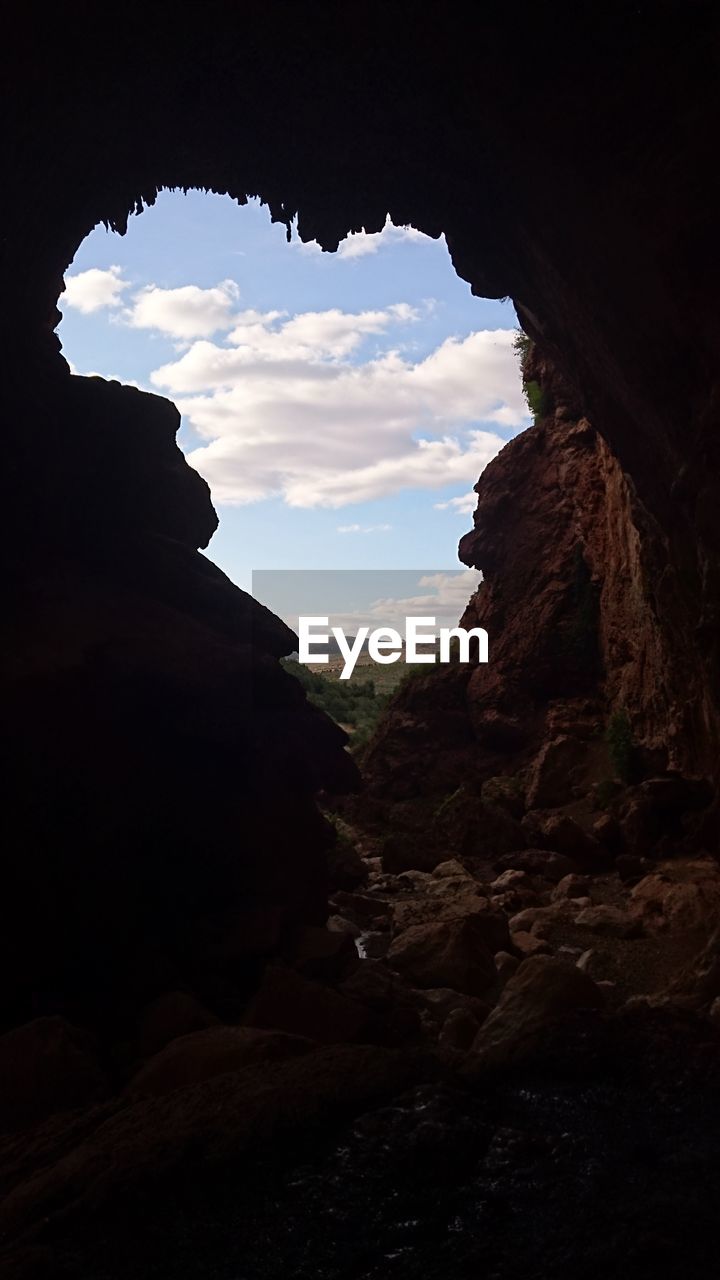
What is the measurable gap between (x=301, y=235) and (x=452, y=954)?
10019 millimetres

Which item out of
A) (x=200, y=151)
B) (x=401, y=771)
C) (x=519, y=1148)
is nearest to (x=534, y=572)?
(x=401, y=771)

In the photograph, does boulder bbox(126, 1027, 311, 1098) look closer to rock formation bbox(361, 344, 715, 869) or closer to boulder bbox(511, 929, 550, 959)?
boulder bbox(511, 929, 550, 959)

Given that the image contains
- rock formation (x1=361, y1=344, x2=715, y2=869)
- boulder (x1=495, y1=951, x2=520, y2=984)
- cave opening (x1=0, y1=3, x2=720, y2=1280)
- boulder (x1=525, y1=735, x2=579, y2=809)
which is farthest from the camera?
boulder (x1=525, y1=735, x2=579, y2=809)

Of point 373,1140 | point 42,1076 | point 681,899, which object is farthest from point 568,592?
point 373,1140

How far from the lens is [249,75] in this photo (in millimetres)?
8883

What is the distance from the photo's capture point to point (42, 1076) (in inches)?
222

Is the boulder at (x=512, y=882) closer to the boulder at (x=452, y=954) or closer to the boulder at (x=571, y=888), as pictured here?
the boulder at (x=571, y=888)

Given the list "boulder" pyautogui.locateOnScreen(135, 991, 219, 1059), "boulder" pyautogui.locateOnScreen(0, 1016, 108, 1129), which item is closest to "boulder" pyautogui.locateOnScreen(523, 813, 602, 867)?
"boulder" pyautogui.locateOnScreen(135, 991, 219, 1059)

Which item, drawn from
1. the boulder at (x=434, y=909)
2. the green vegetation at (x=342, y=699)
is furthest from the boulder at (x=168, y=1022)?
the green vegetation at (x=342, y=699)

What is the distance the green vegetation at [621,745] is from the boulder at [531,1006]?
11.2 m

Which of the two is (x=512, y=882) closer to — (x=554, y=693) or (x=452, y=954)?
(x=452, y=954)

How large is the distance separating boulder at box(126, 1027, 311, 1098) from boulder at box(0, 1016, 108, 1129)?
0.53 meters

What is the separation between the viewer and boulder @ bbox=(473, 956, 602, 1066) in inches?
199

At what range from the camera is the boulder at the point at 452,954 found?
28.0 ft
